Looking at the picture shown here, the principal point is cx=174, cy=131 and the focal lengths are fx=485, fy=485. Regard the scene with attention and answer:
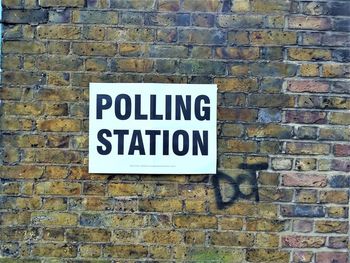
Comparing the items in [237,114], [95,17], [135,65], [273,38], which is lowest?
[237,114]

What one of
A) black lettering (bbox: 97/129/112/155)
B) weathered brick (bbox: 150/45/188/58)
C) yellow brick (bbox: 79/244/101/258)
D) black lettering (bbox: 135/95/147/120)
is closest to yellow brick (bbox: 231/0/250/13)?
weathered brick (bbox: 150/45/188/58)

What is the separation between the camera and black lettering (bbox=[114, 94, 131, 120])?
2541mm

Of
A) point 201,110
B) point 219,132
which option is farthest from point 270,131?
point 201,110

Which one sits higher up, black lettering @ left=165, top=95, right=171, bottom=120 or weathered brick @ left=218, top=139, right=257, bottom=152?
black lettering @ left=165, top=95, right=171, bottom=120

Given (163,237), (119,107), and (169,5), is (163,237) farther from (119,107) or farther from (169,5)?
(169,5)

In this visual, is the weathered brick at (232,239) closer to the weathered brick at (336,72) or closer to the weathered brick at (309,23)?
the weathered brick at (336,72)

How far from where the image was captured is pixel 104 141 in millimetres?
2539

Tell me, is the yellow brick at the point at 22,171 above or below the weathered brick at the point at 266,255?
above

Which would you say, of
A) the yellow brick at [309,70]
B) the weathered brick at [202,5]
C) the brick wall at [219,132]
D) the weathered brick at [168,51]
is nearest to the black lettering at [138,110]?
the brick wall at [219,132]

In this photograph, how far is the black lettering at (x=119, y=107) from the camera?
254 cm

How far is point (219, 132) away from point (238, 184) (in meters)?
0.29

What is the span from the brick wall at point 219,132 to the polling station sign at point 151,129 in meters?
0.05

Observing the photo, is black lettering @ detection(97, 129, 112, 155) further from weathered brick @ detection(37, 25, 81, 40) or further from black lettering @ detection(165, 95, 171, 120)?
weathered brick @ detection(37, 25, 81, 40)

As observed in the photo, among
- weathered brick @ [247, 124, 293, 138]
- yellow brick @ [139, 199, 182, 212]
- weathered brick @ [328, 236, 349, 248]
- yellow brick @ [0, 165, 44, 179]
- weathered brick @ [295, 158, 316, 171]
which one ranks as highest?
weathered brick @ [247, 124, 293, 138]
